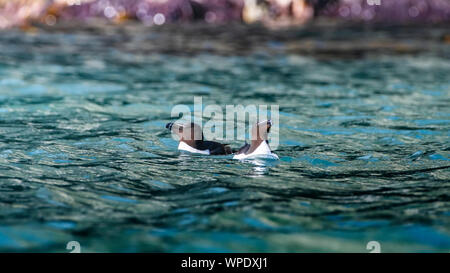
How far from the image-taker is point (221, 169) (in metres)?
5.78

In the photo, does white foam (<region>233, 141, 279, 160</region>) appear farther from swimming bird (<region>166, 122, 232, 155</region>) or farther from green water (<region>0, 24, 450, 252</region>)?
swimming bird (<region>166, 122, 232, 155</region>)

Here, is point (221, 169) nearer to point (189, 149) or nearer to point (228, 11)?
point (189, 149)

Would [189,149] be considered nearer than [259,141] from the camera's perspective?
No

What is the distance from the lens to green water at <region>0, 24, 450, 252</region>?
4.25 m

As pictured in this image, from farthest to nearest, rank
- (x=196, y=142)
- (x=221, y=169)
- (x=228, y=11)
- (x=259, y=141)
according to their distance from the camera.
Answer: (x=228, y=11)
(x=196, y=142)
(x=259, y=141)
(x=221, y=169)

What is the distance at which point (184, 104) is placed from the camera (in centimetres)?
985

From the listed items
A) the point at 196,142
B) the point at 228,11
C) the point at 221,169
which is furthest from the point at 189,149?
the point at 228,11

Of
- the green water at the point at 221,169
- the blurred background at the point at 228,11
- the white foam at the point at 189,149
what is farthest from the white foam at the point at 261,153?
the blurred background at the point at 228,11

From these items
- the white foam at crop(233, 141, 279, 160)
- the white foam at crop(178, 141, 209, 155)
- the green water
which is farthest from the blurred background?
the white foam at crop(233, 141, 279, 160)

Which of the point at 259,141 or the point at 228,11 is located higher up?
the point at 228,11

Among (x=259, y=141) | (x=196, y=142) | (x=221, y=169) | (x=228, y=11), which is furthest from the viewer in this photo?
(x=228, y=11)

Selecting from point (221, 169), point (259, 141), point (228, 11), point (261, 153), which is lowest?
point (221, 169)

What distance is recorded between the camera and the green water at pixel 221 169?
13.9 feet
